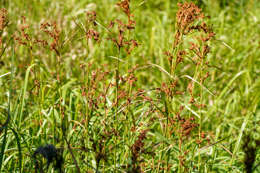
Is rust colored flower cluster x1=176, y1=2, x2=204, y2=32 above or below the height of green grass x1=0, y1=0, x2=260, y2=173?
above

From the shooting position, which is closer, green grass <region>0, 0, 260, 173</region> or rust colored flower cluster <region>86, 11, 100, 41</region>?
rust colored flower cluster <region>86, 11, 100, 41</region>

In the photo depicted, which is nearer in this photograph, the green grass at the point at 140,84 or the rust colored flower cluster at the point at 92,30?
the rust colored flower cluster at the point at 92,30

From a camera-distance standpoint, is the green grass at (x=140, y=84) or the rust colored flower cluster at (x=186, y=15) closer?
the rust colored flower cluster at (x=186, y=15)

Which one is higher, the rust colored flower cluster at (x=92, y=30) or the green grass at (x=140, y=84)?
the rust colored flower cluster at (x=92, y=30)

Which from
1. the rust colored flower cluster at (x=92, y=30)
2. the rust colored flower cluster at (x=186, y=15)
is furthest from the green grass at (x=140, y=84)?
the rust colored flower cluster at (x=186, y=15)

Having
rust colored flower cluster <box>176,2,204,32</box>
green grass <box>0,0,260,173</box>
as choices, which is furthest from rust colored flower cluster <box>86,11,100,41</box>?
rust colored flower cluster <box>176,2,204,32</box>

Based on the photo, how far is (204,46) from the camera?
1468 mm

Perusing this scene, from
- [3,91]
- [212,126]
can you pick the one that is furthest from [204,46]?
[3,91]

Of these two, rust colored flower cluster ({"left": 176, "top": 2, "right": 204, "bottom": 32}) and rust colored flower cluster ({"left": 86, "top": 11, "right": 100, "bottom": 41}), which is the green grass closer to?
rust colored flower cluster ({"left": 86, "top": 11, "right": 100, "bottom": 41})

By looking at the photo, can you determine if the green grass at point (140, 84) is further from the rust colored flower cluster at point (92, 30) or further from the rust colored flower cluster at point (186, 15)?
the rust colored flower cluster at point (186, 15)

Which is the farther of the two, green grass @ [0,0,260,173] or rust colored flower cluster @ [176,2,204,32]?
green grass @ [0,0,260,173]

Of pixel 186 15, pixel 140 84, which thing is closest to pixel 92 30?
pixel 186 15

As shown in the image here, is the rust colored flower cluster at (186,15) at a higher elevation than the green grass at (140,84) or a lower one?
higher

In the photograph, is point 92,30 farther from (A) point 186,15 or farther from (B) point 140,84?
(B) point 140,84
